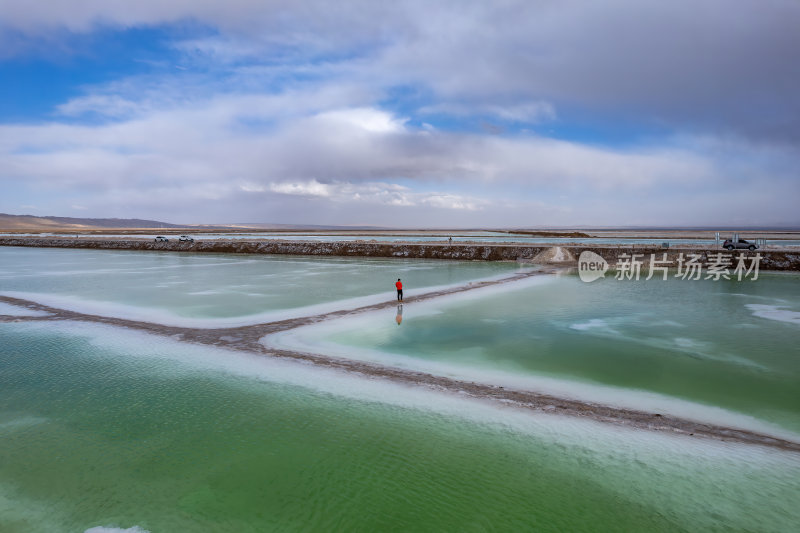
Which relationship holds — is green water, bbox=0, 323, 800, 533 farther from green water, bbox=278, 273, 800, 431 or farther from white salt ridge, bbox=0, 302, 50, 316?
white salt ridge, bbox=0, 302, 50, 316

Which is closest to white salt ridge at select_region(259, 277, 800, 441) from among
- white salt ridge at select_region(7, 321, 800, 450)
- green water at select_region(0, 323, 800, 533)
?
white salt ridge at select_region(7, 321, 800, 450)

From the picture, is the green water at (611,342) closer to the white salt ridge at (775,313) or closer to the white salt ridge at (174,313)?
the white salt ridge at (775,313)

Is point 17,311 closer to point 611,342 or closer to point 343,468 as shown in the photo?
point 343,468

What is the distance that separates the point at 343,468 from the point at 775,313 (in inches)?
770

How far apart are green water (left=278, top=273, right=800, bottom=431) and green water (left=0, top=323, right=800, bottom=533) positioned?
221 centimetres

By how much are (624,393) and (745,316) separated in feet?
39.3

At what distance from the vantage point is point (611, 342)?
13.0m

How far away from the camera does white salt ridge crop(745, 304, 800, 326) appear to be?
16212mm

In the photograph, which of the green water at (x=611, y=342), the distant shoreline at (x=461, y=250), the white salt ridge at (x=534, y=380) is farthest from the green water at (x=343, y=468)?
the distant shoreline at (x=461, y=250)

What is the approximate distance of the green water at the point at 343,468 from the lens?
206 inches

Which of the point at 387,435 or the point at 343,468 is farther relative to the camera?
the point at 387,435

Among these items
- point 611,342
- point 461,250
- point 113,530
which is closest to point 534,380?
point 611,342

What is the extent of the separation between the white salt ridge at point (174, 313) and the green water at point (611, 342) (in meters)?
2.24

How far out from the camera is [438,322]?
1555 centimetres
